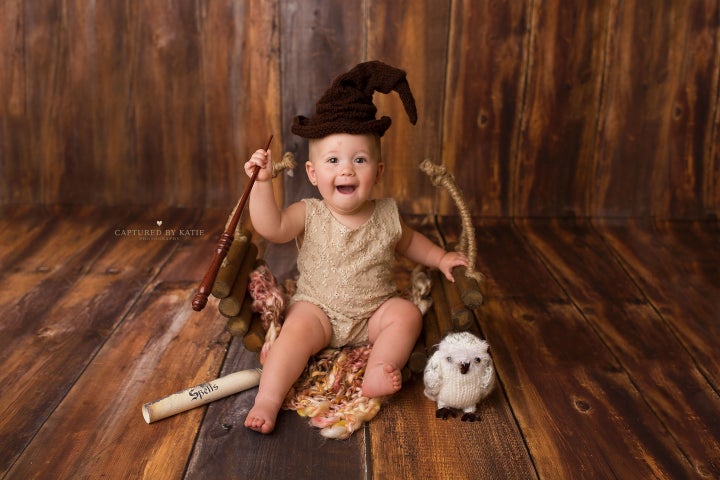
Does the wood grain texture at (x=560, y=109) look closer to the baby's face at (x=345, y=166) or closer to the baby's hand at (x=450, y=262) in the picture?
the baby's hand at (x=450, y=262)

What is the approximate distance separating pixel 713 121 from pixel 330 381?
1.53m

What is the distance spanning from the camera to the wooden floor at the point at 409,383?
1151 mm

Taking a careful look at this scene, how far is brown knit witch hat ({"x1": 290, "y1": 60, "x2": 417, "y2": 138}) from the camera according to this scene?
1.30m

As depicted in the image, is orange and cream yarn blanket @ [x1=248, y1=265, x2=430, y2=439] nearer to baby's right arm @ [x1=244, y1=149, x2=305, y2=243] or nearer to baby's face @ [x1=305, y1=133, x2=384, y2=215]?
baby's right arm @ [x1=244, y1=149, x2=305, y2=243]

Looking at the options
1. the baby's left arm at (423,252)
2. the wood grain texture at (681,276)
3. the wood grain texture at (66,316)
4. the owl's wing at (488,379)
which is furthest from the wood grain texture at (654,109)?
the wood grain texture at (66,316)

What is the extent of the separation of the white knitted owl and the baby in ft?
0.23

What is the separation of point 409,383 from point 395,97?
1.02 m

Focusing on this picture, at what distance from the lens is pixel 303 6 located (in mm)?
2109

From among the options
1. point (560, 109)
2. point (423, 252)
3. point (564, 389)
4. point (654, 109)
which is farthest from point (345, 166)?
point (654, 109)

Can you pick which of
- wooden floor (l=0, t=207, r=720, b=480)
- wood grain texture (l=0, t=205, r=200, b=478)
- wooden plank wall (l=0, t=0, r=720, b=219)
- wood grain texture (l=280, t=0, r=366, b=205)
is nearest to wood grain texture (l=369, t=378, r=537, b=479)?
wooden floor (l=0, t=207, r=720, b=480)

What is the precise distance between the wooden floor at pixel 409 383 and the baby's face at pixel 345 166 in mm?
365

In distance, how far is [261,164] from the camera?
1.30 m

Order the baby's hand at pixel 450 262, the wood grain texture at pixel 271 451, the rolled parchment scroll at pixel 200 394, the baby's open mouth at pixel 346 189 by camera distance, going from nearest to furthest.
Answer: the wood grain texture at pixel 271 451 < the rolled parchment scroll at pixel 200 394 < the baby's open mouth at pixel 346 189 < the baby's hand at pixel 450 262

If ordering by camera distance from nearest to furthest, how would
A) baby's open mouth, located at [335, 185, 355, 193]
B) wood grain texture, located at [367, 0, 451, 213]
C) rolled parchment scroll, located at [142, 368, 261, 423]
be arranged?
rolled parchment scroll, located at [142, 368, 261, 423], baby's open mouth, located at [335, 185, 355, 193], wood grain texture, located at [367, 0, 451, 213]
